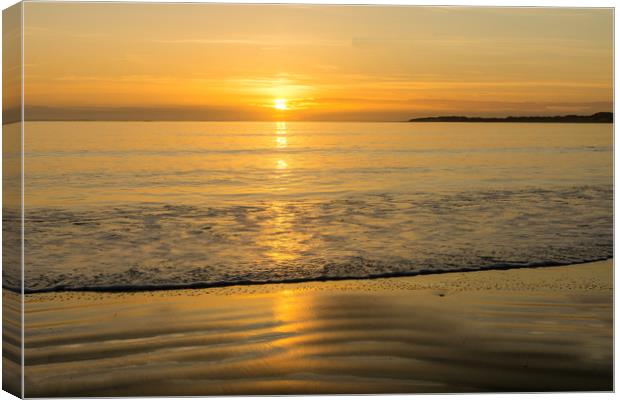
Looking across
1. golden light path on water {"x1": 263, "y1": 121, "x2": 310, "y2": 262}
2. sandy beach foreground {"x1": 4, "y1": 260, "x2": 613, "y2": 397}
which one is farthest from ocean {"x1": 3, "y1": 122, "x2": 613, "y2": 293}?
sandy beach foreground {"x1": 4, "y1": 260, "x2": 613, "y2": 397}

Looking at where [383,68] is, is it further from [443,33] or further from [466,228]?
[466,228]

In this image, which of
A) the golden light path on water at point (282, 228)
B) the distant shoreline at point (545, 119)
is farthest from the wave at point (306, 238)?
the distant shoreline at point (545, 119)

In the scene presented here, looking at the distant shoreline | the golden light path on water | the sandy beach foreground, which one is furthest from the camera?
the distant shoreline

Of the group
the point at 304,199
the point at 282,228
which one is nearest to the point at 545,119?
the point at 304,199

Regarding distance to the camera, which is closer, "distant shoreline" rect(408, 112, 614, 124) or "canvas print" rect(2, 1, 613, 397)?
"canvas print" rect(2, 1, 613, 397)

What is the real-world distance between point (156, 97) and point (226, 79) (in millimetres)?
399

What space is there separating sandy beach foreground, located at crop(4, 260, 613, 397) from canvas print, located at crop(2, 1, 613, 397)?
11 millimetres

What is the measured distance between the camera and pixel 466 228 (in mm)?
5992

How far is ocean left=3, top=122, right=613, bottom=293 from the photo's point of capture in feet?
18.7

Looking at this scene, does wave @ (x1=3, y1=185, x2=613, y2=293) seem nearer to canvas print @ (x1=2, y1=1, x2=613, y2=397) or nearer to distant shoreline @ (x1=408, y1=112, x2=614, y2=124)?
canvas print @ (x1=2, y1=1, x2=613, y2=397)

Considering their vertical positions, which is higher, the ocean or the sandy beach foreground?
the ocean

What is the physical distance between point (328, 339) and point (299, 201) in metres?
0.76

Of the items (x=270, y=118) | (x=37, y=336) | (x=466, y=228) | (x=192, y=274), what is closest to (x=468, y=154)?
(x=466, y=228)

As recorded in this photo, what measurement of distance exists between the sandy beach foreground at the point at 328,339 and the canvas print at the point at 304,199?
1cm
